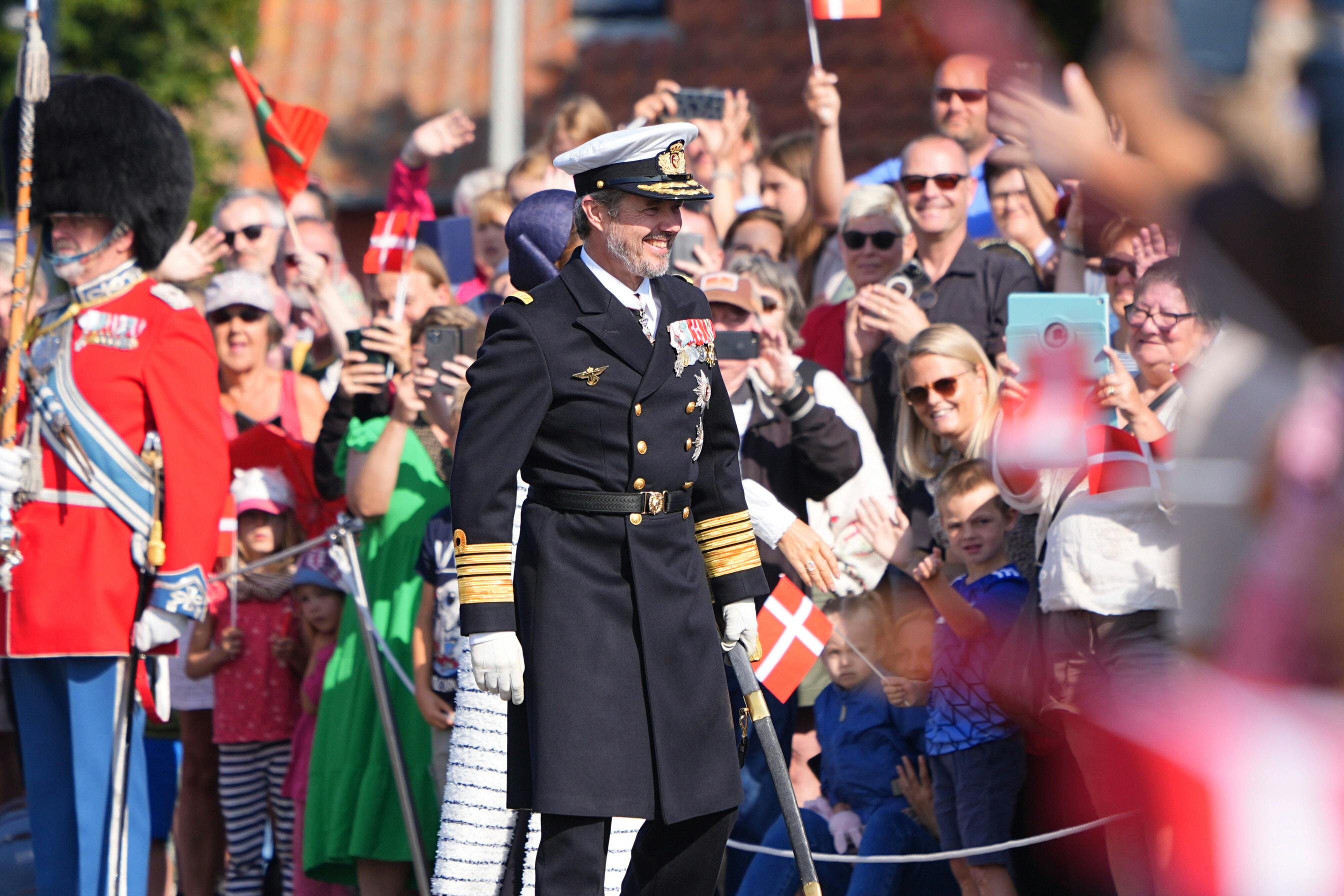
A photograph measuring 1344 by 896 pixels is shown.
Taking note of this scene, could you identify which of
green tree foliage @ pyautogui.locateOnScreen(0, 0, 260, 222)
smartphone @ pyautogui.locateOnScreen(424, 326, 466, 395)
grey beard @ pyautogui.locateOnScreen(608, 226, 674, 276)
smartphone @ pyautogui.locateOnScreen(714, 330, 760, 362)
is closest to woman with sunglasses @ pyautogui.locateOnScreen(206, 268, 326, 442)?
smartphone @ pyautogui.locateOnScreen(424, 326, 466, 395)

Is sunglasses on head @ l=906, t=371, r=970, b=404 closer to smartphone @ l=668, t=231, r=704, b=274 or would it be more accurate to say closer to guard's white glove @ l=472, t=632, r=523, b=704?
smartphone @ l=668, t=231, r=704, b=274

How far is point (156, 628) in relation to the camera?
4.54 metres

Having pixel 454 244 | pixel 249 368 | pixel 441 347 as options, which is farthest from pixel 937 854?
pixel 454 244

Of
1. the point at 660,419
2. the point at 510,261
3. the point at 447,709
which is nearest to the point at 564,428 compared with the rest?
the point at 660,419

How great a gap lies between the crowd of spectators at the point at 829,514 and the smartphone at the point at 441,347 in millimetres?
38

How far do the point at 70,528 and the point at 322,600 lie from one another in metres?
1.23

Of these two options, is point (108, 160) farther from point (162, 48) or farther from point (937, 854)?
point (162, 48)

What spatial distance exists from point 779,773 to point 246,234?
4.14 metres

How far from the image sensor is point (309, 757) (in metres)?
5.44

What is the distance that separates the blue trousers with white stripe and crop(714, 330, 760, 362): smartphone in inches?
74.2

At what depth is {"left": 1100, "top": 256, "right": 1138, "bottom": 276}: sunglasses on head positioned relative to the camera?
4712 millimetres

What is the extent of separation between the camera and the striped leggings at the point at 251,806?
223 inches

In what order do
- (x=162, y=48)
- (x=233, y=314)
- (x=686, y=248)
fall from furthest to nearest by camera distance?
(x=162, y=48), (x=233, y=314), (x=686, y=248)

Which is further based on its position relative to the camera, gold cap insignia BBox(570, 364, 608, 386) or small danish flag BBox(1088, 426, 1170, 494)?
small danish flag BBox(1088, 426, 1170, 494)
